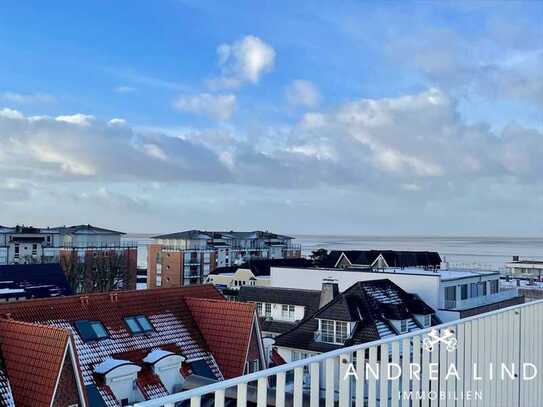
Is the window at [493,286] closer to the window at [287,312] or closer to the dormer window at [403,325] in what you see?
the dormer window at [403,325]

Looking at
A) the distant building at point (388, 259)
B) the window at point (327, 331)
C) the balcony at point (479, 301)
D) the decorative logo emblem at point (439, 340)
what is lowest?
the window at point (327, 331)

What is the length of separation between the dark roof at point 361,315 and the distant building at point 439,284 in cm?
182

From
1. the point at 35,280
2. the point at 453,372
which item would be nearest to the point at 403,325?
the point at 35,280

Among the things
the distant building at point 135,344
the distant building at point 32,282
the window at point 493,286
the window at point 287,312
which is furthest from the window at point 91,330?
the window at point 493,286

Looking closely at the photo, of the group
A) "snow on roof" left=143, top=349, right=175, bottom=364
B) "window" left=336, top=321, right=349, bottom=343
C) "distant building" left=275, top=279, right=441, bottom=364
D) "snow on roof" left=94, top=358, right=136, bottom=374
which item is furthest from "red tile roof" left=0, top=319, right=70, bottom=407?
"window" left=336, top=321, right=349, bottom=343

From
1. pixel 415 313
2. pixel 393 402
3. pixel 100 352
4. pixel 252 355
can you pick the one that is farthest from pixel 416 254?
pixel 393 402

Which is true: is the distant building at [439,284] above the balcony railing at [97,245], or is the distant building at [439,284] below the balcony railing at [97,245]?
below

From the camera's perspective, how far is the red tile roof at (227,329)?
1359 cm

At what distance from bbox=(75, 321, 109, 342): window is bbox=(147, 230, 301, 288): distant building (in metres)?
45.6

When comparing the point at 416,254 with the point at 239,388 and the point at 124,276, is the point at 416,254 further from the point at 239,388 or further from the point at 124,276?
the point at 239,388

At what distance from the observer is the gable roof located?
1160 cm

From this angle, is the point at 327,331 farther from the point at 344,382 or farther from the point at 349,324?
the point at 344,382

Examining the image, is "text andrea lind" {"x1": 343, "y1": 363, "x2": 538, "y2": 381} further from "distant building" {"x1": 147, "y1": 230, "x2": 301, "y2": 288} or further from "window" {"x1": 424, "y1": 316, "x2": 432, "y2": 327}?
"distant building" {"x1": 147, "y1": 230, "x2": 301, "y2": 288}

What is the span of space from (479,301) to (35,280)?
2171cm
